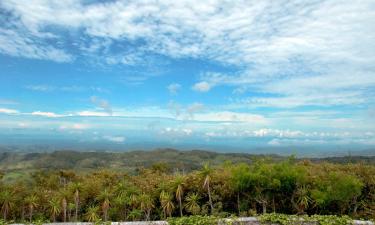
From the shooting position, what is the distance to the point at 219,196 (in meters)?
39.8

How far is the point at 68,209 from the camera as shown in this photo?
4166 centimetres

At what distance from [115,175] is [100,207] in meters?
9.78

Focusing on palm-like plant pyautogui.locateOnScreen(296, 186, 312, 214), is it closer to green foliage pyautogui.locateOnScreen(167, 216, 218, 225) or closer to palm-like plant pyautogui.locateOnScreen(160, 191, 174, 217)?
palm-like plant pyautogui.locateOnScreen(160, 191, 174, 217)

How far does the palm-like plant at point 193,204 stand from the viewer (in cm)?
3810

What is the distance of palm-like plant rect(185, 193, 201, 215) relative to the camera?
38.1 metres

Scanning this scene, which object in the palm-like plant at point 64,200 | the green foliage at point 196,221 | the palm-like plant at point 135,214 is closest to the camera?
the green foliage at point 196,221

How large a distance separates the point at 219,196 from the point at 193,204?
10.3 feet

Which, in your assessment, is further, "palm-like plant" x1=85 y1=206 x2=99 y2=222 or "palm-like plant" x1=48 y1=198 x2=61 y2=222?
"palm-like plant" x1=48 y1=198 x2=61 y2=222

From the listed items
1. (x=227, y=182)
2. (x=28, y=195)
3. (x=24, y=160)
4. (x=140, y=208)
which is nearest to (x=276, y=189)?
(x=227, y=182)

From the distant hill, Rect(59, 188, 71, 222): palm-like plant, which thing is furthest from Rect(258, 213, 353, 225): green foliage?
the distant hill

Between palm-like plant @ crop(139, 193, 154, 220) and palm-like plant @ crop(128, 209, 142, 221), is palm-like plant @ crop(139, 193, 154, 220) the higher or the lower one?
the higher one

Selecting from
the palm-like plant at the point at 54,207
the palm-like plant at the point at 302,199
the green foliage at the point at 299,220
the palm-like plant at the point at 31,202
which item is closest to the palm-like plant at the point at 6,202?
the palm-like plant at the point at 31,202

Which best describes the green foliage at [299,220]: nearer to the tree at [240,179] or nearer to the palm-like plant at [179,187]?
the tree at [240,179]

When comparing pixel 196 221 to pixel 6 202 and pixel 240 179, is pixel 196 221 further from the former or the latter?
pixel 6 202
